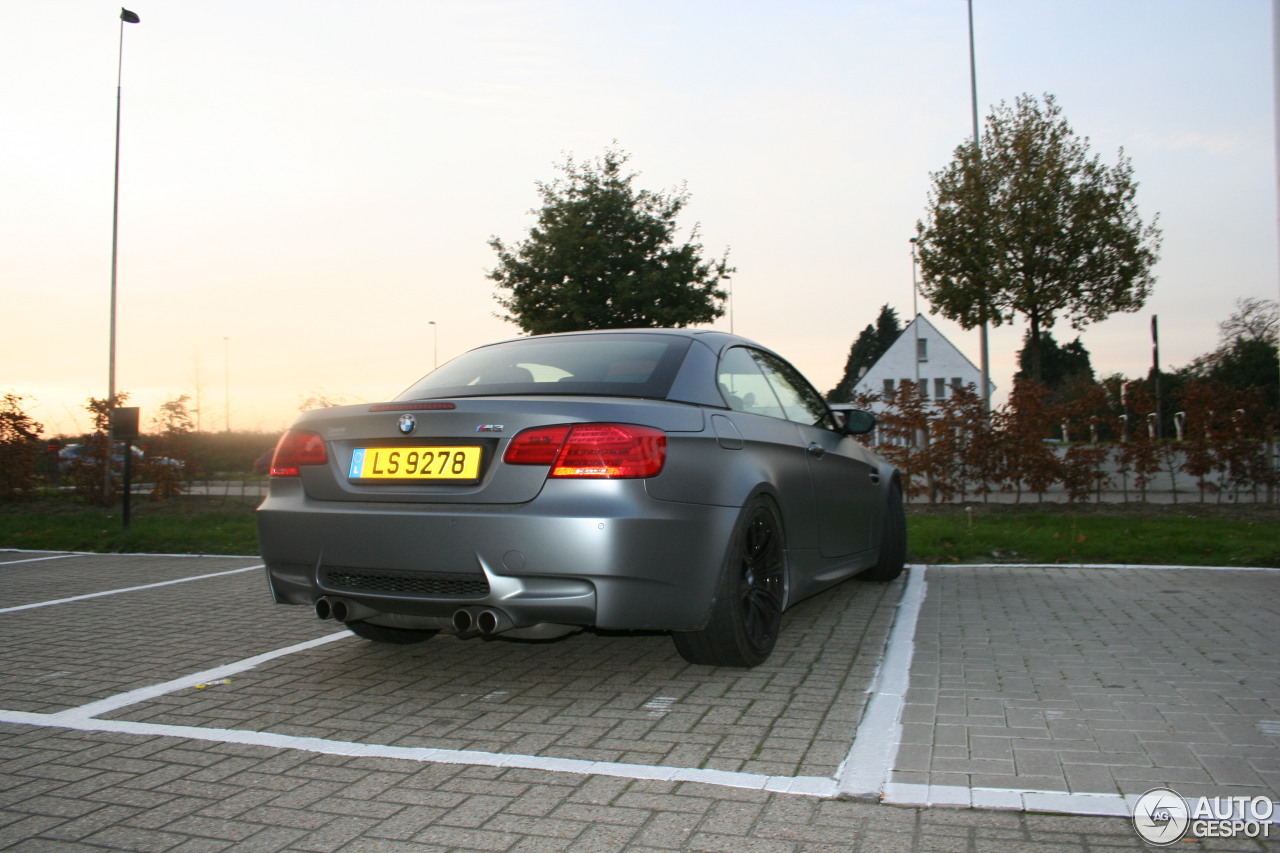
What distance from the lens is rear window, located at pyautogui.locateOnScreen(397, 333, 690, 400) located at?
182 inches

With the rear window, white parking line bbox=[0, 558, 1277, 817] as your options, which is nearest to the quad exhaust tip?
white parking line bbox=[0, 558, 1277, 817]

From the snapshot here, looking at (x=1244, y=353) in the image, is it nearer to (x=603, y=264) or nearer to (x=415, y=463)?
(x=603, y=264)

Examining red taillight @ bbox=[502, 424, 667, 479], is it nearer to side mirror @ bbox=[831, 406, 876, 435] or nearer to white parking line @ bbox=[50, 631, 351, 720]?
white parking line @ bbox=[50, 631, 351, 720]

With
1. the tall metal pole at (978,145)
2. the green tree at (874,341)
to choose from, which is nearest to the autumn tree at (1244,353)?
the tall metal pole at (978,145)

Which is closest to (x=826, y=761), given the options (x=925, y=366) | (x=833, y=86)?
(x=833, y=86)

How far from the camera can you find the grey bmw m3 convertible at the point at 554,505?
3.94 metres

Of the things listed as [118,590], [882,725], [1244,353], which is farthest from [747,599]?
Result: [1244,353]

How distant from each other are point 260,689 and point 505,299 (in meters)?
27.5

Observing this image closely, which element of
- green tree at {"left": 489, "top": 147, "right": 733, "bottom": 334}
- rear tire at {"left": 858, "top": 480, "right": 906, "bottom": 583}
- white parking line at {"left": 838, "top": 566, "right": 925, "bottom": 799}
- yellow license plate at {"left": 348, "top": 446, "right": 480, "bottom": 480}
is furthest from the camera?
green tree at {"left": 489, "top": 147, "right": 733, "bottom": 334}

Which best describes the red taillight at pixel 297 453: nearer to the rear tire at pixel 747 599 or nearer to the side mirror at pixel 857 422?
the rear tire at pixel 747 599

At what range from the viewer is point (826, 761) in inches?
136

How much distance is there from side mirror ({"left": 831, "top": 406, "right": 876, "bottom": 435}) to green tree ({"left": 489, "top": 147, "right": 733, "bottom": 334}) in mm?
22631

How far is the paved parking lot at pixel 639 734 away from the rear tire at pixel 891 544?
1043 millimetres

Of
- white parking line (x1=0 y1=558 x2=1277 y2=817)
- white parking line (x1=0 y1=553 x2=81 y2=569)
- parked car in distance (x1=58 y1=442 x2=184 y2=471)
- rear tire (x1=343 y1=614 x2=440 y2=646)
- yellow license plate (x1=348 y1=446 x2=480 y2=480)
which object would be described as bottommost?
white parking line (x1=0 y1=558 x2=1277 y2=817)
